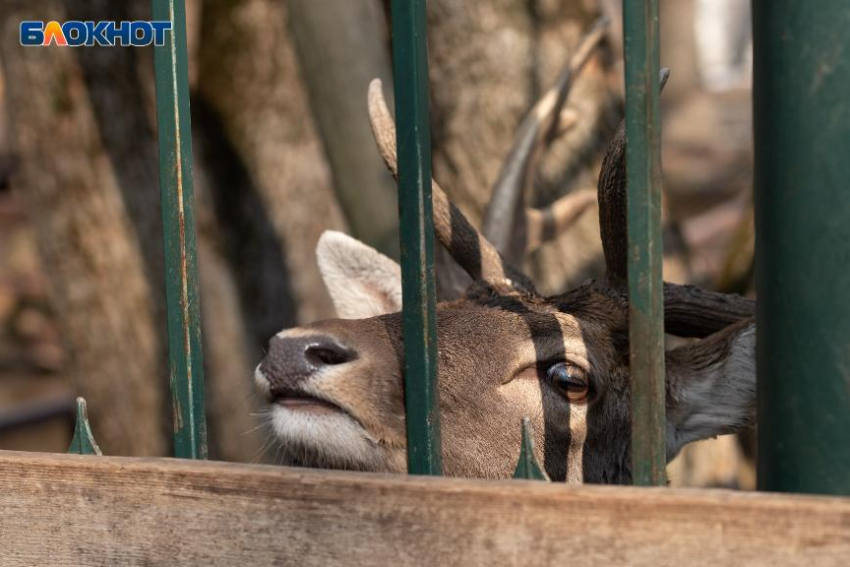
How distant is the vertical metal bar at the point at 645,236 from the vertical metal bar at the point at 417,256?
1.09 ft

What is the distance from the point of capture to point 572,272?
580 centimetres

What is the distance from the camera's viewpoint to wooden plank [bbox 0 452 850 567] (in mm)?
1555

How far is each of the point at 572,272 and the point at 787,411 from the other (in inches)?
162

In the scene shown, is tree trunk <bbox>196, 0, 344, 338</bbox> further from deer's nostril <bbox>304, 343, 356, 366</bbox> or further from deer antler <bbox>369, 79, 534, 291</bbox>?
deer's nostril <bbox>304, 343, 356, 366</bbox>

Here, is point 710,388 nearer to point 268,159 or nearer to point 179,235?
point 179,235

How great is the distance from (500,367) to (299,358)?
2.24 ft

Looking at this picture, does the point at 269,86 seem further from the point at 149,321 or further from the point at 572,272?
the point at 572,272

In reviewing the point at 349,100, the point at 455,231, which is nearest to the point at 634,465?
the point at 455,231

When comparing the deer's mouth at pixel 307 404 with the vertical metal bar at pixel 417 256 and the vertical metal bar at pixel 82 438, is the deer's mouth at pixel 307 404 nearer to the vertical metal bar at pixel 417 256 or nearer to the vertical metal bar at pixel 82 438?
the vertical metal bar at pixel 82 438

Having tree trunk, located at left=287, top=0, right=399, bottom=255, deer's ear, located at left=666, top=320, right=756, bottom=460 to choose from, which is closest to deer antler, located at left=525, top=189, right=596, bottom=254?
tree trunk, located at left=287, top=0, right=399, bottom=255

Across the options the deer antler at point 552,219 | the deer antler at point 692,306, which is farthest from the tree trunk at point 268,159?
the deer antler at point 692,306

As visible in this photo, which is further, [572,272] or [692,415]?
[572,272]

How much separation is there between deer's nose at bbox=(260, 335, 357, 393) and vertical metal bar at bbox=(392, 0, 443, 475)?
0.72m

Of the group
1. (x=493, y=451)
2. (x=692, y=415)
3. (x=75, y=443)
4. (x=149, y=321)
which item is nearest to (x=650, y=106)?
(x=75, y=443)
